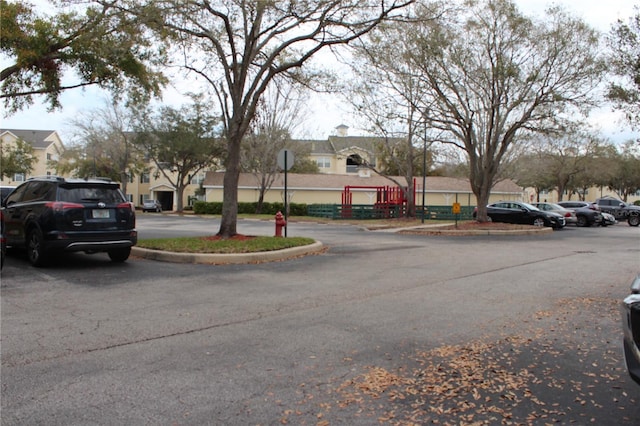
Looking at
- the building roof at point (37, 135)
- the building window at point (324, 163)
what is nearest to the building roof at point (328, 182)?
the building window at point (324, 163)

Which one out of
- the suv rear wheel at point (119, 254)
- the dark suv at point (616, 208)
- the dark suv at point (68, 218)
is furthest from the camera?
the dark suv at point (616, 208)

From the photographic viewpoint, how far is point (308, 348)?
4.81m

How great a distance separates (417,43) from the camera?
19.9 metres

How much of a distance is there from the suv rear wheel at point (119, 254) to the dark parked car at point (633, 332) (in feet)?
30.1

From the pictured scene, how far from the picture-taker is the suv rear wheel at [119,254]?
10141 millimetres

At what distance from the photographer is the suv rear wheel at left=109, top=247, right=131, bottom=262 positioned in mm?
10141

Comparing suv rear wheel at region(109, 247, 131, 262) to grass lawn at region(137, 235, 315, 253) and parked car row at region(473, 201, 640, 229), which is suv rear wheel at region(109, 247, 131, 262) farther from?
parked car row at region(473, 201, 640, 229)

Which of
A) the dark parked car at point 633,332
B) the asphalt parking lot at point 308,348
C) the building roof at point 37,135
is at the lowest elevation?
the asphalt parking lot at point 308,348

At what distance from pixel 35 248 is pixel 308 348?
703 cm

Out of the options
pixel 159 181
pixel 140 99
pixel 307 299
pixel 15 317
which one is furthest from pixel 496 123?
pixel 159 181

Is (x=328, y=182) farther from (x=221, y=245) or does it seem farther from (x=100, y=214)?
(x=100, y=214)

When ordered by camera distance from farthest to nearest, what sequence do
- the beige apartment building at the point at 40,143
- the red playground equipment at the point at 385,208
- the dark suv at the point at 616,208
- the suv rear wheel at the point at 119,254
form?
1. the beige apartment building at the point at 40,143
2. the dark suv at the point at 616,208
3. the red playground equipment at the point at 385,208
4. the suv rear wheel at the point at 119,254

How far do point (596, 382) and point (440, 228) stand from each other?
1852cm

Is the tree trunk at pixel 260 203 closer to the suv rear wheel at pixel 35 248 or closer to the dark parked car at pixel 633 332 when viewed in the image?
the suv rear wheel at pixel 35 248
